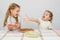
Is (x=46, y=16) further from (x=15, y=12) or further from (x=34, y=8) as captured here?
(x=15, y=12)

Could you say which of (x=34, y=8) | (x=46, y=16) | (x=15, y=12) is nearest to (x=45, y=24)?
(x=46, y=16)

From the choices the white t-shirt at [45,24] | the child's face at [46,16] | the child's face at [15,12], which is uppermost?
the child's face at [15,12]

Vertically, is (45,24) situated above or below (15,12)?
below

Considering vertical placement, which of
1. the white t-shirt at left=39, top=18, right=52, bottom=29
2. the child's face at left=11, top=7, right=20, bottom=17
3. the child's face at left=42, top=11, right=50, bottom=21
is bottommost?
the white t-shirt at left=39, top=18, right=52, bottom=29

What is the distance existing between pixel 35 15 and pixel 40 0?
162 mm

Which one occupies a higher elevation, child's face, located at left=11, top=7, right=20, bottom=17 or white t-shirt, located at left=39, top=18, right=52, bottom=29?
child's face, located at left=11, top=7, right=20, bottom=17

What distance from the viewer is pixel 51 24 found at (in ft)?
5.87

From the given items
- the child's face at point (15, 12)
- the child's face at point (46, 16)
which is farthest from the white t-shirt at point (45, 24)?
the child's face at point (15, 12)

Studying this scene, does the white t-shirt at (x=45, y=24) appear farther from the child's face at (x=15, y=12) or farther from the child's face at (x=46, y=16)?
the child's face at (x=15, y=12)

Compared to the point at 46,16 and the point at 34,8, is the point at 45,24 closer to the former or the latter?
the point at 46,16

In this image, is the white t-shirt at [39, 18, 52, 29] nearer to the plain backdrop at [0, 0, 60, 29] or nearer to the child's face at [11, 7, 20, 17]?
the plain backdrop at [0, 0, 60, 29]

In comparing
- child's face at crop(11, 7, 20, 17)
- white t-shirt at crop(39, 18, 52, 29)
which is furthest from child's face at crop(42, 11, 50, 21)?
child's face at crop(11, 7, 20, 17)

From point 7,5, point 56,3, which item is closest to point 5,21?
point 7,5

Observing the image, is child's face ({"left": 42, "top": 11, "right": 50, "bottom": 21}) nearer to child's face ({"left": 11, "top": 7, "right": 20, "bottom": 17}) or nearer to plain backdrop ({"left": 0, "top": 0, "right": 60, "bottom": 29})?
plain backdrop ({"left": 0, "top": 0, "right": 60, "bottom": 29})
